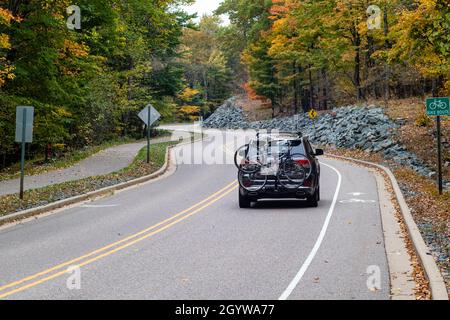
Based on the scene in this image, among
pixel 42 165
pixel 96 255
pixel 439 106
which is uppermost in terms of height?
pixel 439 106

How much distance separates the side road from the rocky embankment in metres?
14.7

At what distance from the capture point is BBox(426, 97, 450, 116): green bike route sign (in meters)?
16.2

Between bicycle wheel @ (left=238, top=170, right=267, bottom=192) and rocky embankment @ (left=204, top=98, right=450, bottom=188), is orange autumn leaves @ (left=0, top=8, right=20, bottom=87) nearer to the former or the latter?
bicycle wheel @ (left=238, top=170, right=267, bottom=192)

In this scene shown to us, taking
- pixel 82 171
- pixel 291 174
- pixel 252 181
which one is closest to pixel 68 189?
A: pixel 82 171

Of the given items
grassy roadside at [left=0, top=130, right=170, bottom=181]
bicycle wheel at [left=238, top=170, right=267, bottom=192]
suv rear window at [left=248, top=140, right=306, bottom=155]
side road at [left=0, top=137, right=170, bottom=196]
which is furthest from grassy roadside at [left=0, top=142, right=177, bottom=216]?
suv rear window at [left=248, top=140, right=306, bottom=155]

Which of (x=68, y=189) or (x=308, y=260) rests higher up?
(x=68, y=189)

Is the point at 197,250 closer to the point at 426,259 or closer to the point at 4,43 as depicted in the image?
the point at 426,259

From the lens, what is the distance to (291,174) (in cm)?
1487

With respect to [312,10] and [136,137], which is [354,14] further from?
[136,137]

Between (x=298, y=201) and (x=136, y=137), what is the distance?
115ft

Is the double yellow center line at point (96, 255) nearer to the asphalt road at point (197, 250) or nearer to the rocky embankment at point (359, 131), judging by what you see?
the asphalt road at point (197, 250)

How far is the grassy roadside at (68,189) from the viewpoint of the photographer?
1571 cm

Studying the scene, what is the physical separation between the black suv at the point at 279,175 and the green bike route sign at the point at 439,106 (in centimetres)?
422

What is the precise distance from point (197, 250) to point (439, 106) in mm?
9969
